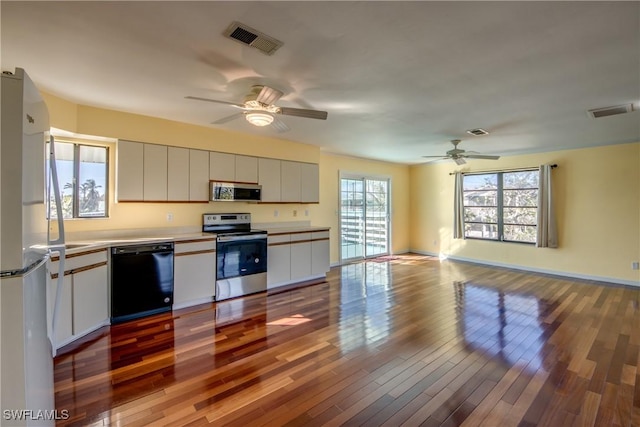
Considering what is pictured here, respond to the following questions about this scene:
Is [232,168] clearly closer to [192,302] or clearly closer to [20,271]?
[192,302]

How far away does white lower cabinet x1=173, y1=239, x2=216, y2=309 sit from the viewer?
380 centimetres

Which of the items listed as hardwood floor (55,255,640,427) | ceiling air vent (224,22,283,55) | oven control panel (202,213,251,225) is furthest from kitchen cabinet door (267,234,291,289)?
ceiling air vent (224,22,283,55)

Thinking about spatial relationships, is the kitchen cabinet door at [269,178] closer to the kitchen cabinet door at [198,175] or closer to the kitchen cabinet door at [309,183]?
the kitchen cabinet door at [309,183]

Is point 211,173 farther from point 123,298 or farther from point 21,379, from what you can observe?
point 21,379

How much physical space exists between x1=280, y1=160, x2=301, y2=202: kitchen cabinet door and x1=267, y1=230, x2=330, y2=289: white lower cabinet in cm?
70

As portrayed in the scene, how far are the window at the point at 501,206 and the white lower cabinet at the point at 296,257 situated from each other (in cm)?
391

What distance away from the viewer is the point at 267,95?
269 centimetres

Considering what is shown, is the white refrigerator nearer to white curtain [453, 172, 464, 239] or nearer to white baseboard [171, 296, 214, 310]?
white baseboard [171, 296, 214, 310]

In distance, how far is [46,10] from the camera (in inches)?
69.7

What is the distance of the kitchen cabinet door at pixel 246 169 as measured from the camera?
466 cm

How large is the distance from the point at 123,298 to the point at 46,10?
111 inches

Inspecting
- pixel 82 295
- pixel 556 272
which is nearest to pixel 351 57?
pixel 82 295

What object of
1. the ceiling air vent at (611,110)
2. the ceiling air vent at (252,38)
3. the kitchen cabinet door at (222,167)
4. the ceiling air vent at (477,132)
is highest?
the ceiling air vent at (477,132)

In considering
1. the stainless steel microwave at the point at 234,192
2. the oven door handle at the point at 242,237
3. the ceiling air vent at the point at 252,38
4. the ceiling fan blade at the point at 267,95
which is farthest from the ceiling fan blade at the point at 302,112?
the oven door handle at the point at 242,237
